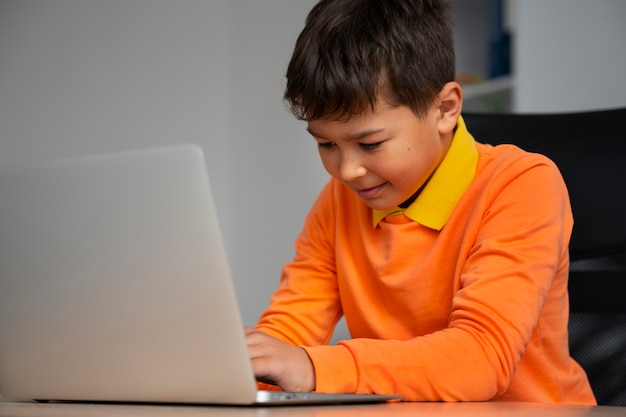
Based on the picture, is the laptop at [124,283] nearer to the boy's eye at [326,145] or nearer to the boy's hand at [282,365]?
the boy's hand at [282,365]

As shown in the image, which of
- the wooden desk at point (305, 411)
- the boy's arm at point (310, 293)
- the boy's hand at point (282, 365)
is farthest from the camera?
the boy's arm at point (310, 293)

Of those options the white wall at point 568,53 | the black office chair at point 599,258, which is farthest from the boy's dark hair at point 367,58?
the white wall at point 568,53

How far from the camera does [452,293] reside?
3.59 feet

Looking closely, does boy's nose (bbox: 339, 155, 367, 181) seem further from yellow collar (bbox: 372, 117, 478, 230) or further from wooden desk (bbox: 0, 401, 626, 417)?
wooden desk (bbox: 0, 401, 626, 417)

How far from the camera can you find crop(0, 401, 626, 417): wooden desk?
66cm

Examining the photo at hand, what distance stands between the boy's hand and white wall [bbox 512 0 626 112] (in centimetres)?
118

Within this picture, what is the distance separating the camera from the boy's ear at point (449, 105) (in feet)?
3.69

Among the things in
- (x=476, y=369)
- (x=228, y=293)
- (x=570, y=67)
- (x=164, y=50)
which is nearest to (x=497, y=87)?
(x=570, y=67)

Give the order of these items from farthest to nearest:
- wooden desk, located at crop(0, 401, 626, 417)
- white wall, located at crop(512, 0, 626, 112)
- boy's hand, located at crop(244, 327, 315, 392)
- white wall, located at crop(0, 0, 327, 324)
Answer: white wall, located at crop(0, 0, 327, 324) → white wall, located at crop(512, 0, 626, 112) → boy's hand, located at crop(244, 327, 315, 392) → wooden desk, located at crop(0, 401, 626, 417)

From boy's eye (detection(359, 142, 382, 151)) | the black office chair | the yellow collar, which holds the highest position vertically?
boy's eye (detection(359, 142, 382, 151))

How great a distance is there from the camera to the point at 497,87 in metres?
1.97

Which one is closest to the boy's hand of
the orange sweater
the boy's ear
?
the orange sweater

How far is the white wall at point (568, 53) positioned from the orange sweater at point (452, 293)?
0.77 metres

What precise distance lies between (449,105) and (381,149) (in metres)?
0.14
